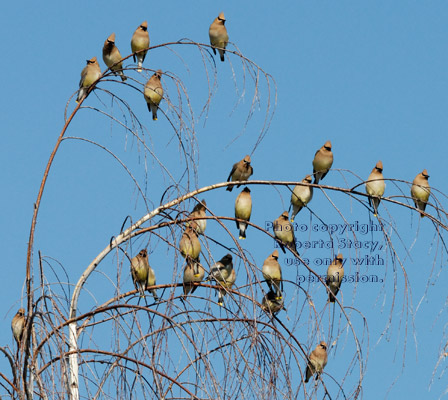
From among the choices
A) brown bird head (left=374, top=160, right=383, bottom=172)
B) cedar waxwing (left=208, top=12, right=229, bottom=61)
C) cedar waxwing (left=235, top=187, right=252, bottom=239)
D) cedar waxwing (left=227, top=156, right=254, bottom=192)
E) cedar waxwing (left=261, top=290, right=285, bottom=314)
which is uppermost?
cedar waxwing (left=208, top=12, right=229, bottom=61)

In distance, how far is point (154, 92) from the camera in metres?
5.68

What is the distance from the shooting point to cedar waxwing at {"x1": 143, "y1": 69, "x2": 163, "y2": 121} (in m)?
4.44

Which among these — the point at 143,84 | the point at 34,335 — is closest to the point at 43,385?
the point at 34,335

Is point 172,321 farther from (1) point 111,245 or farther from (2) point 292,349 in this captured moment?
(1) point 111,245

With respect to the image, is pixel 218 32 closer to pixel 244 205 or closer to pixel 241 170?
pixel 241 170

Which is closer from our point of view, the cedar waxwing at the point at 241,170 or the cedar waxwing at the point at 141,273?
the cedar waxwing at the point at 141,273

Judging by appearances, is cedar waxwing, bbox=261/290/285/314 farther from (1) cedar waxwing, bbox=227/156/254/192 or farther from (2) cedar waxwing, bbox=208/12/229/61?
(2) cedar waxwing, bbox=208/12/229/61

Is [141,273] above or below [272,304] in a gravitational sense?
above

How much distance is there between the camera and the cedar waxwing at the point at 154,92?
14.6 ft

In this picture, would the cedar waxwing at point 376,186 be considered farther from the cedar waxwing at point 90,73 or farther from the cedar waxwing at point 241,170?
the cedar waxwing at point 90,73

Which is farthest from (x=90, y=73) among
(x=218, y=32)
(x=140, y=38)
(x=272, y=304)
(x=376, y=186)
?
(x=272, y=304)

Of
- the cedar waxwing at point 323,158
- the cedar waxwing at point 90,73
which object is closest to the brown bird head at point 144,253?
the cedar waxwing at point 90,73

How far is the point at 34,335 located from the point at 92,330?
22.7 inches

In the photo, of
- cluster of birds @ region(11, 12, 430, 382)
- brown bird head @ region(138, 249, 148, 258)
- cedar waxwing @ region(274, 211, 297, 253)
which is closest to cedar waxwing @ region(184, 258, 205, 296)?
cluster of birds @ region(11, 12, 430, 382)
